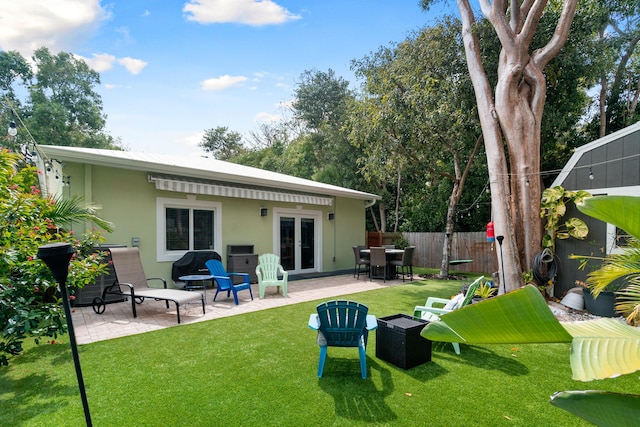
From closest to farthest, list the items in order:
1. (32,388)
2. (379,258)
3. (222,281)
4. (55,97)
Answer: (32,388) → (222,281) → (379,258) → (55,97)

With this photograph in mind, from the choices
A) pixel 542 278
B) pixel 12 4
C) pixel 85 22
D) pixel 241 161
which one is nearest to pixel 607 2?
pixel 542 278

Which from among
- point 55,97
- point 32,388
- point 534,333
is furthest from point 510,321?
point 55,97

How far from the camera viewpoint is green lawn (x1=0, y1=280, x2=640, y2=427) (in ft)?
10.6

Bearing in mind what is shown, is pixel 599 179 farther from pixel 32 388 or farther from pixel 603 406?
pixel 32 388

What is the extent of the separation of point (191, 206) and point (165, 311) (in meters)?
3.40

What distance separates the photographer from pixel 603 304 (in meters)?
6.81

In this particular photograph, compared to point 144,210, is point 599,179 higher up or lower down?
higher up

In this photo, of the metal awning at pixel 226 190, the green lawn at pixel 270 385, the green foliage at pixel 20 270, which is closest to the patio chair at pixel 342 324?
the green lawn at pixel 270 385

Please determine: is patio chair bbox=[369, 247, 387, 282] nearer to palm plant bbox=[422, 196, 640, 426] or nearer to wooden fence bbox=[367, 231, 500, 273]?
wooden fence bbox=[367, 231, 500, 273]

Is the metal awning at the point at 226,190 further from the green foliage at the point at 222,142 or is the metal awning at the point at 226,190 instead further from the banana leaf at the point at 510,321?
the green foliage at the point at 222,142

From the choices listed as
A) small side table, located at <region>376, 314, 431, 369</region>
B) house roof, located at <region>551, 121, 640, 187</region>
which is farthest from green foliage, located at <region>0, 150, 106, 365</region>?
house roof, located at <region>551, 121, 640, 187</region>

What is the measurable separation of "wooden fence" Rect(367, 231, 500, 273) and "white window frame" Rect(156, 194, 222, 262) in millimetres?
8394

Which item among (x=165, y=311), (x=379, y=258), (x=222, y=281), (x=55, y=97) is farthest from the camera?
(x=55, y=97)

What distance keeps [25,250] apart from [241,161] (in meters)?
28.3
